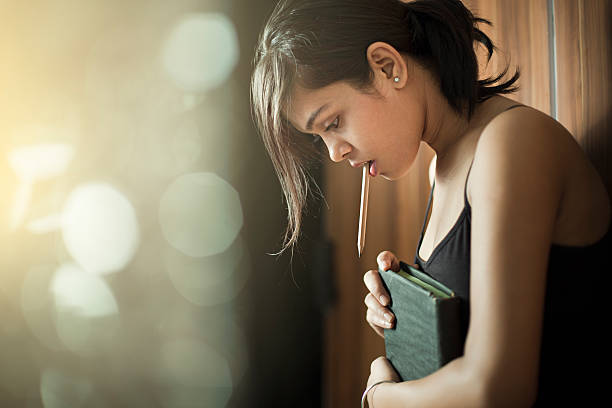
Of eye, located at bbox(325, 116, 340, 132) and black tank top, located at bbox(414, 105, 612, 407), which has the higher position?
eye, located at bbox(325, 116, 340, 132)

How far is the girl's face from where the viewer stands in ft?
2.23

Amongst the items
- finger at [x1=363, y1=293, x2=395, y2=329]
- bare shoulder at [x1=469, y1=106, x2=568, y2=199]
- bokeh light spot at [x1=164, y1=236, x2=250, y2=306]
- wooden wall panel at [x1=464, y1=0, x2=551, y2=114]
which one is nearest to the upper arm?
bare shoulder at [x1=469, y1=106, x2=568, y2=199]

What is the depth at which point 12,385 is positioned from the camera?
1.11 meters

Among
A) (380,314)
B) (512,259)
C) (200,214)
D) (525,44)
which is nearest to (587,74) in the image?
(525,44)

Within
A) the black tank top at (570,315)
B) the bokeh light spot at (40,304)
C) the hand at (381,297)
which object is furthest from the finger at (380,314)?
the bokeh light spot at (40,304)

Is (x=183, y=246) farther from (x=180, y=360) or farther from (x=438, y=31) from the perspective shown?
(x=438, y=31)

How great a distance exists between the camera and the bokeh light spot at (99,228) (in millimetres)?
1178

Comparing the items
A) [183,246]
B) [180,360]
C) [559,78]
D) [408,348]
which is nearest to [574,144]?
[559,78]

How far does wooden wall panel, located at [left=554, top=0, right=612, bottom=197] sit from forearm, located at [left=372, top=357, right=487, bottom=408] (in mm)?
380

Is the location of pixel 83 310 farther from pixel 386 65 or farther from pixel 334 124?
pixel 386 65

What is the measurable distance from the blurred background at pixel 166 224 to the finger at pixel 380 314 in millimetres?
511

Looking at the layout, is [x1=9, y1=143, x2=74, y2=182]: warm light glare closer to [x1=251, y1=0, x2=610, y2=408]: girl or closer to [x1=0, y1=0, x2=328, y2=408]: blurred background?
[x1=0, y1=0, x2=328, y2=408]: blurred background

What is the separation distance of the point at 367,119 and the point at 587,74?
348 millimetres

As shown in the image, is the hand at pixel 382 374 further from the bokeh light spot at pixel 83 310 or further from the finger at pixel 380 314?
the bokeh light spot at pixel 83 310
